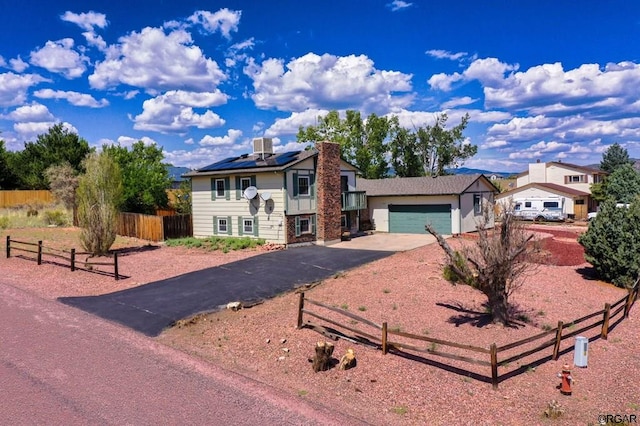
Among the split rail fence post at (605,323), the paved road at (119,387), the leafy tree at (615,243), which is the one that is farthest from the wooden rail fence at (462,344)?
the leafy tree at (615,243)

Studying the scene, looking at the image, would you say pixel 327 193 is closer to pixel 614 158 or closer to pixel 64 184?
pixel 64 184

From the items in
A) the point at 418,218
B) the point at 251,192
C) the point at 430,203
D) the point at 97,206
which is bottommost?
the point at 418,218

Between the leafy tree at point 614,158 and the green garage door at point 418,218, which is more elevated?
the leafy tree at point 614,158

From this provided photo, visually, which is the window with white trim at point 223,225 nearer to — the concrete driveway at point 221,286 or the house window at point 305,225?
the house window at point 305,225

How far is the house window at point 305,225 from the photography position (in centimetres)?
2458

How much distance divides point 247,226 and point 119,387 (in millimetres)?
17637

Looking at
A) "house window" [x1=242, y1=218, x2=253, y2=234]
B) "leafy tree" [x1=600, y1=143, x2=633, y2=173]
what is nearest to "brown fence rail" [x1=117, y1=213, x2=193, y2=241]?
"house window" [x1=242, y1=218, x2=253, y2=234]

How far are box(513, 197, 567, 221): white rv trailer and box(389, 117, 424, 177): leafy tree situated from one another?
46.1 feet

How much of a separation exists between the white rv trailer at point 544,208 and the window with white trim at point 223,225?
92.1ft

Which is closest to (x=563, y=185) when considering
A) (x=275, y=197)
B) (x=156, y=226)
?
(x=275, y=197)

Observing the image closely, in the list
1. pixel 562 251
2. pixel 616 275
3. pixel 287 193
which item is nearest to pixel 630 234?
pixel 616 275

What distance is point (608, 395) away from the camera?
784 centimetres

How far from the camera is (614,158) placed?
218ft

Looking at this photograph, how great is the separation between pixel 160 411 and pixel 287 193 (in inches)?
676
